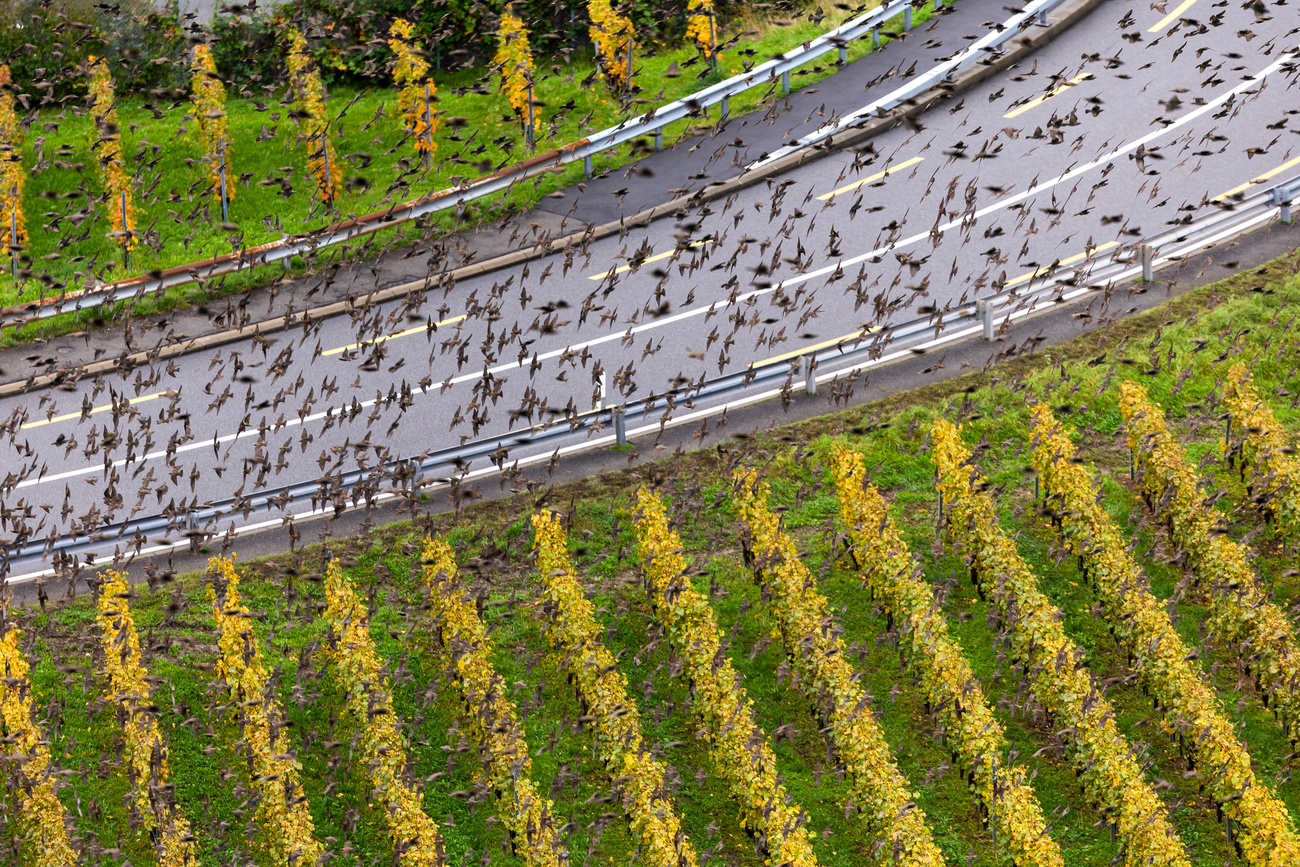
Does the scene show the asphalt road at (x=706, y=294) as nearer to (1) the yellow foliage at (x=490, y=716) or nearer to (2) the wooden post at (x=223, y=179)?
(1) the yellow foliage at (x=490, y=716)

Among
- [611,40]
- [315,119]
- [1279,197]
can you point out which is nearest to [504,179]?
[315,119]

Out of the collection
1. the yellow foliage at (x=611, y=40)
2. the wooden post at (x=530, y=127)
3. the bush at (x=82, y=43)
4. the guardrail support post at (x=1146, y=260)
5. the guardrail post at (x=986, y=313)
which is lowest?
the guardrail post at (x=986, y=313)

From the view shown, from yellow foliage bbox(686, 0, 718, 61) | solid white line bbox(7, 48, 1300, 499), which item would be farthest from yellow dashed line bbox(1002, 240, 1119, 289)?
yellow foliage bbox(686, 0, 718, 61)

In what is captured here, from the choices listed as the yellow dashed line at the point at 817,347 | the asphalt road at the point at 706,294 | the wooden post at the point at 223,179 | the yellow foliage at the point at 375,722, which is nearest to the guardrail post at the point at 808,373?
the yellow dashed line at the point at 817,347

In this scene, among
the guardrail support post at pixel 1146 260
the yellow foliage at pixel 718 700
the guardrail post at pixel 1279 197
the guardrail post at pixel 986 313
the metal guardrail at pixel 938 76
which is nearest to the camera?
the yellow foliage at pixel 718 700

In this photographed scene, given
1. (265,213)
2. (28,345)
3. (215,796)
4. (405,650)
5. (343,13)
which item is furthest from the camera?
(343,13)

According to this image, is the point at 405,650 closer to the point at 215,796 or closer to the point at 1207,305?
the point at 215,796

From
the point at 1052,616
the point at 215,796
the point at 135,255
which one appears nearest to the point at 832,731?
the point at 1052,616
